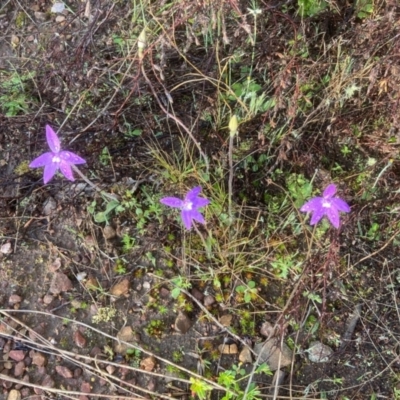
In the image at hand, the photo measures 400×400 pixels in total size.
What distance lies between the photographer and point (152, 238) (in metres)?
2.20

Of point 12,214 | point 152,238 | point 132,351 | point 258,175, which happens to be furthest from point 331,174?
point 12,214

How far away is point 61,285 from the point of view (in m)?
2.16

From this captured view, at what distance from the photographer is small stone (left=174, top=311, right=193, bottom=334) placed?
2096 millimetres

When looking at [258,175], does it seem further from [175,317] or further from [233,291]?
[175,317]

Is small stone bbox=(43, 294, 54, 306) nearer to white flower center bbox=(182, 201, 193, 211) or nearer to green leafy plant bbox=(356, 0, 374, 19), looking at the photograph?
white flower center bbox=(182, 201, 193, 211)

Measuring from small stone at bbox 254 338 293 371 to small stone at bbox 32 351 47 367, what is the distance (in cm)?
77

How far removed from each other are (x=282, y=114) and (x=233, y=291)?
2.28 ft

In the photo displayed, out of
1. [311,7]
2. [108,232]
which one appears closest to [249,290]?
[108,232]

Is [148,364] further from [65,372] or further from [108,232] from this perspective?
[108,232]

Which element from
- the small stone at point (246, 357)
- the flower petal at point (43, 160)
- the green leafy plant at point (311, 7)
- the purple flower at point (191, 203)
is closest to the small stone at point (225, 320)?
the small stone at point (246, 357)

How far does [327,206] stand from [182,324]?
2.23 ft

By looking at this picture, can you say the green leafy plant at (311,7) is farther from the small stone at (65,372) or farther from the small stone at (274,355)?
the small stone at (65,372)

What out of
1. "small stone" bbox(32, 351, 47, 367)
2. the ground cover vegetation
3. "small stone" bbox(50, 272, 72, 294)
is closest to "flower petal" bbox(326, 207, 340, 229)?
the ground cover vegetation

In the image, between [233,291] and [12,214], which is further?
[12,214]
